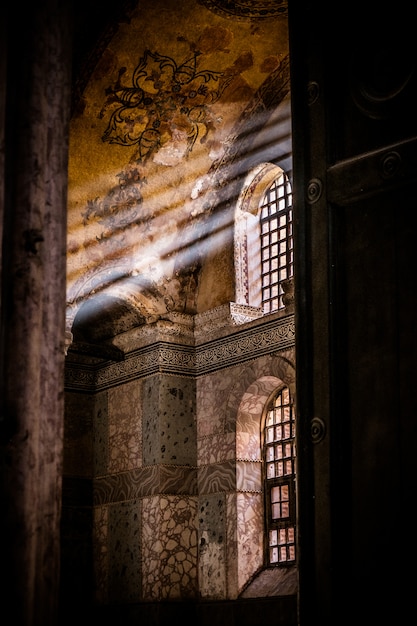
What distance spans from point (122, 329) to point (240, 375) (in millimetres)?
2270

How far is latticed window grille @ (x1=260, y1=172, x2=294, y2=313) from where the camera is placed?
12391 mm

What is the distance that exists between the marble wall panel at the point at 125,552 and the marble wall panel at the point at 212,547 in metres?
0.84

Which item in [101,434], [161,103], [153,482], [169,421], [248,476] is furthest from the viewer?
[101,434]

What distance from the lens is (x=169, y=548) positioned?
12266 millimetres

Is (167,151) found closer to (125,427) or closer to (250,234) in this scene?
(250,234)

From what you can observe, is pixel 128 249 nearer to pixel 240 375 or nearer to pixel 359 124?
pixel 240 375

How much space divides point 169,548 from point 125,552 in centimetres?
82

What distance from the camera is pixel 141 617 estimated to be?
479 inches

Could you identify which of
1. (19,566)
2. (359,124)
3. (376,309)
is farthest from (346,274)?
(19,566)

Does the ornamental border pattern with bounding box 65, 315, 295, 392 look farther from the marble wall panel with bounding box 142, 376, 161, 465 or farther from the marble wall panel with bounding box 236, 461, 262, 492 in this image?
the marble wall panel with bounding box 236, 461, 262, 492

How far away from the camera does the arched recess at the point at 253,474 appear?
11.6m

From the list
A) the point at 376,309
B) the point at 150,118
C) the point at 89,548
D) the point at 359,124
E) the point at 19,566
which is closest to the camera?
the point at 19,566

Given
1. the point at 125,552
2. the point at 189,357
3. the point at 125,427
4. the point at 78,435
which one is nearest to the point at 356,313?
the point at 189,357

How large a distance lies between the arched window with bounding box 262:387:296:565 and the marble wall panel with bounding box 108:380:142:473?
1.89 metres
